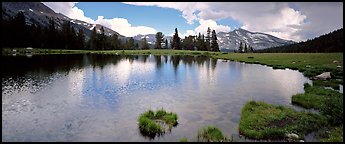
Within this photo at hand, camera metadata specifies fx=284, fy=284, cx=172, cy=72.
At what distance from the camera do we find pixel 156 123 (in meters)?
24.1

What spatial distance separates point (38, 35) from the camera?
150625mm

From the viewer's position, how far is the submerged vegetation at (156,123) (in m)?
21.9

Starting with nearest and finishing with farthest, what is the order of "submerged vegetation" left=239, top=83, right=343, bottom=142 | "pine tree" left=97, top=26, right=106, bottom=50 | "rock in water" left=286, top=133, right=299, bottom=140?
"rock in water" left=286, top=133, right=299, bottom=140
"submerged vegetation" left=239, top=83, right=343, bottom=142
"pine tree" left=97, top=26, right=106, bottom=50

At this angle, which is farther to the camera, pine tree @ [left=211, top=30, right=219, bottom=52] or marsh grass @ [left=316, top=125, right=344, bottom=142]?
pine tree @ [left=211, top=30, right=219, bottom=52]

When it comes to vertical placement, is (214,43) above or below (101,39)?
below

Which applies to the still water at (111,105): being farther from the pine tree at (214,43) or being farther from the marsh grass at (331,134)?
the pine tree at (214,43)

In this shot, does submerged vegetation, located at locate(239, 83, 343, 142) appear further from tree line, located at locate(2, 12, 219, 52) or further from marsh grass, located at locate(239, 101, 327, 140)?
tree line, located at locate(2, 12, 219, 52)

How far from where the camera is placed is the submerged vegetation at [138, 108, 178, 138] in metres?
21.9

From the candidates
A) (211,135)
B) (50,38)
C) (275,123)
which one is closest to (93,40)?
(50,38)

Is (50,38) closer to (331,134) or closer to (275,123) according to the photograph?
(275,123)

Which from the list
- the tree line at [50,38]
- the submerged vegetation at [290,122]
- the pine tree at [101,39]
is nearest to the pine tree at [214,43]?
the tree line at [50,38]

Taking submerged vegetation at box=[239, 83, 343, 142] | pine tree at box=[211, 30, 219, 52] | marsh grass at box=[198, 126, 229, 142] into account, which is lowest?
marsh grass at box=[198, 126, 229, 142]

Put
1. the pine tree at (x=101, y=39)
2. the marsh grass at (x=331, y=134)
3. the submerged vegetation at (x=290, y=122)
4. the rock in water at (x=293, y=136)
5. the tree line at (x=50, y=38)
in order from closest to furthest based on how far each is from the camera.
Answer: the marsh grass at (x=331, y=134)
the rock in water at (x=293, y=136)
the submerged vegetation at (x=290, y=122)
the tree line at (x=50, y=38)
the pine tree at (x=101, y=39)

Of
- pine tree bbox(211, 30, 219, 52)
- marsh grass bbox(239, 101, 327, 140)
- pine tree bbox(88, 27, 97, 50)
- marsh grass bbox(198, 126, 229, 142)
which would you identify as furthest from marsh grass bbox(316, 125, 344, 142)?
pine tree bbox(88, 27, 97, 50)
